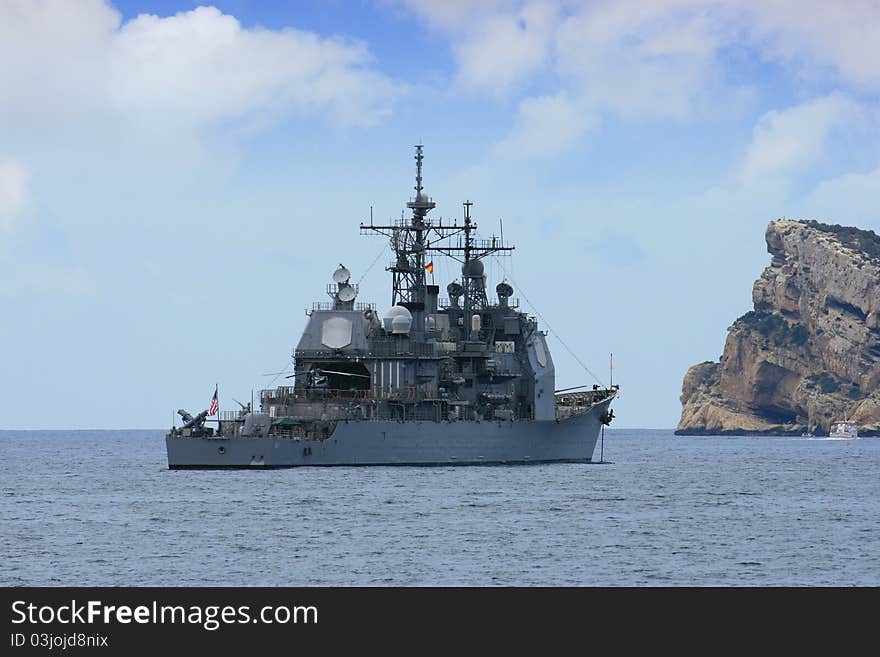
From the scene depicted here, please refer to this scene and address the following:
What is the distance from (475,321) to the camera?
270ft

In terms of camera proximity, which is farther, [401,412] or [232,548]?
[401,412]

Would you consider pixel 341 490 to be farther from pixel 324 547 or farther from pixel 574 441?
pixel 574 441

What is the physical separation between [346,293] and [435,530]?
103 ft

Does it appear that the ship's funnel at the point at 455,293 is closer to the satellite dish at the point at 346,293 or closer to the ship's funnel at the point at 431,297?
the ship's funnel at the point at 431,297

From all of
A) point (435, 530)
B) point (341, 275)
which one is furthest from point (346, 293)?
point (435, 530)

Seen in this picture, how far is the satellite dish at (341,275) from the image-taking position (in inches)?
3145

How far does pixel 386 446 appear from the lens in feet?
249

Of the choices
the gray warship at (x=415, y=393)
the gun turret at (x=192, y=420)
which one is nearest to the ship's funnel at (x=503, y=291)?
the gray warship at (x=415, y=393)

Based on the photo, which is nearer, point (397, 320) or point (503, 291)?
point (397, 320)

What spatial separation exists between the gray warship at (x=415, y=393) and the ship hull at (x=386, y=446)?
0.21 feet

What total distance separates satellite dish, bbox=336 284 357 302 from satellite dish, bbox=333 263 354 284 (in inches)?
15.1

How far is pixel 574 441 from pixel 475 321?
32.8ft

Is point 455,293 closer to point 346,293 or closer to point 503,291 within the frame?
point 503,291
